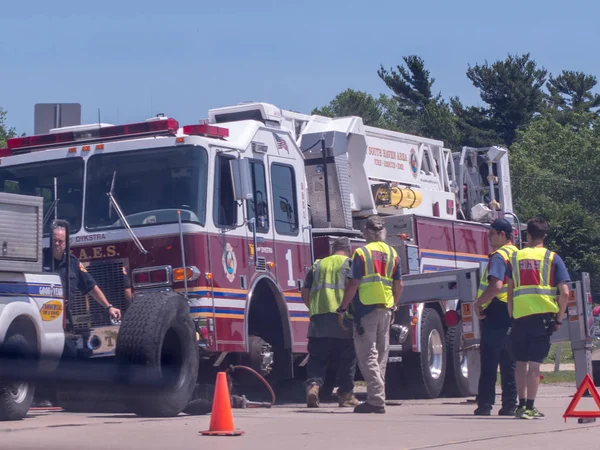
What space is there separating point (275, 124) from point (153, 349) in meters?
3.94

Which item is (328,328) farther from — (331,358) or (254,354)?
(254,354)

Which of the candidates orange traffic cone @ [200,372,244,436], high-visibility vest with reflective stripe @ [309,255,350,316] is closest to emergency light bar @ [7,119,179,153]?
high-visibility vest with reflective stripe @ [309,255,350,316]

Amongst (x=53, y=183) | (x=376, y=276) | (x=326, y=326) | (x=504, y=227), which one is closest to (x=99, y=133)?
(x=53, y=183)

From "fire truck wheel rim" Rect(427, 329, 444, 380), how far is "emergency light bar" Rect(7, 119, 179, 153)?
4.73m

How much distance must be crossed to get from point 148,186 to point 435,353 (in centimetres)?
494

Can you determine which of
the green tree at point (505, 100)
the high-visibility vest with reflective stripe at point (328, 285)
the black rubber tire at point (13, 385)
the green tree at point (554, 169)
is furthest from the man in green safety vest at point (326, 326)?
the green tree at point (505, 100)

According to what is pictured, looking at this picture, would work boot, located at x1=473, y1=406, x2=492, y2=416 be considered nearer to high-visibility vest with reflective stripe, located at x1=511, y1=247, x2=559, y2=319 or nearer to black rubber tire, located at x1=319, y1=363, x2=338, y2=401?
high-visibility vest with reflective stripe, located at x1=511, y1=247, x2=559, y2=319

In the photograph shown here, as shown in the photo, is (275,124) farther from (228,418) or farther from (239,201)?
(228,418)

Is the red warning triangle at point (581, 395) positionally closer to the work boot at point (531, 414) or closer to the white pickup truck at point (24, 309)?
the work boot at point (531, 414)

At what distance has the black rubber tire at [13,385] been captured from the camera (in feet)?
30.2

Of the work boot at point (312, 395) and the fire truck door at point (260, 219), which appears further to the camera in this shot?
the fire truck door at point (260, 219)

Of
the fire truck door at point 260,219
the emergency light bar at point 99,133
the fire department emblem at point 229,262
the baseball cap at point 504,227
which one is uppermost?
the emergency light bar at point 99,133

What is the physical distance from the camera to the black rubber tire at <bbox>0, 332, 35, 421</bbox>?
30.2 ft

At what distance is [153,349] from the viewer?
9.72 m
